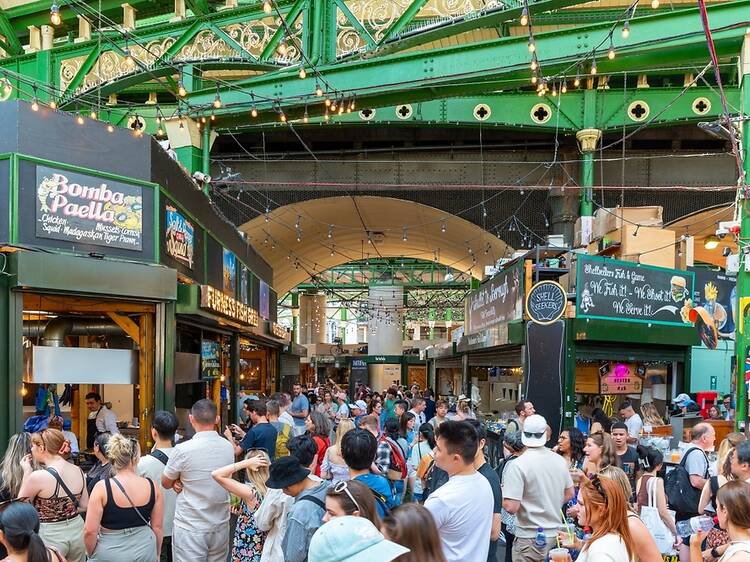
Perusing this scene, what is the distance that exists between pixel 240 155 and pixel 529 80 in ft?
35.2

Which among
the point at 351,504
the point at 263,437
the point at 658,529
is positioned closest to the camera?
the point at 351,504

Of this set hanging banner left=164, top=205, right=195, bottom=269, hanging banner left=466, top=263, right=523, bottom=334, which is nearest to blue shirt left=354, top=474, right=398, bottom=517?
hanging banner left=164, top=205, right=195, bottom=269

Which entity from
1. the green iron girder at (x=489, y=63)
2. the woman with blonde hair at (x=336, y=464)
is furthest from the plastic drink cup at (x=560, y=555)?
the green iron girder at (x=489, y=63)

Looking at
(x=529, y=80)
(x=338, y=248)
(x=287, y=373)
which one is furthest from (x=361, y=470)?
(x=338, y=248)

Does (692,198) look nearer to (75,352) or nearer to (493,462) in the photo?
(493,462)

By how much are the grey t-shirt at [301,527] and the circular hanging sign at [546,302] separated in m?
9.62

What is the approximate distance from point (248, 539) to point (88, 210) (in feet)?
18.4

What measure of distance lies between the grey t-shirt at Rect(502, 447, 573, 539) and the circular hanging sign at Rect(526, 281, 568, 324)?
779 centimetres

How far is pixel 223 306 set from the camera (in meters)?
12.0

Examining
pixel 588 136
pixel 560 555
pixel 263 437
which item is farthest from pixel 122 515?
pixel 588 136

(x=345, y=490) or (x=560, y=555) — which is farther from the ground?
(x=345, y=490)

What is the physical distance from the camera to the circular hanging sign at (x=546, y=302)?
13000mm

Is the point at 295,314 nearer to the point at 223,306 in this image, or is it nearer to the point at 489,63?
the point at 489,63

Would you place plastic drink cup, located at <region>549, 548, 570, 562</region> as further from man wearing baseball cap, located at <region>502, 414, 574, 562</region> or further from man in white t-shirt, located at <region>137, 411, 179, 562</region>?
man in white t-shirt, located at <region>137, 411, 179, 562</region>
